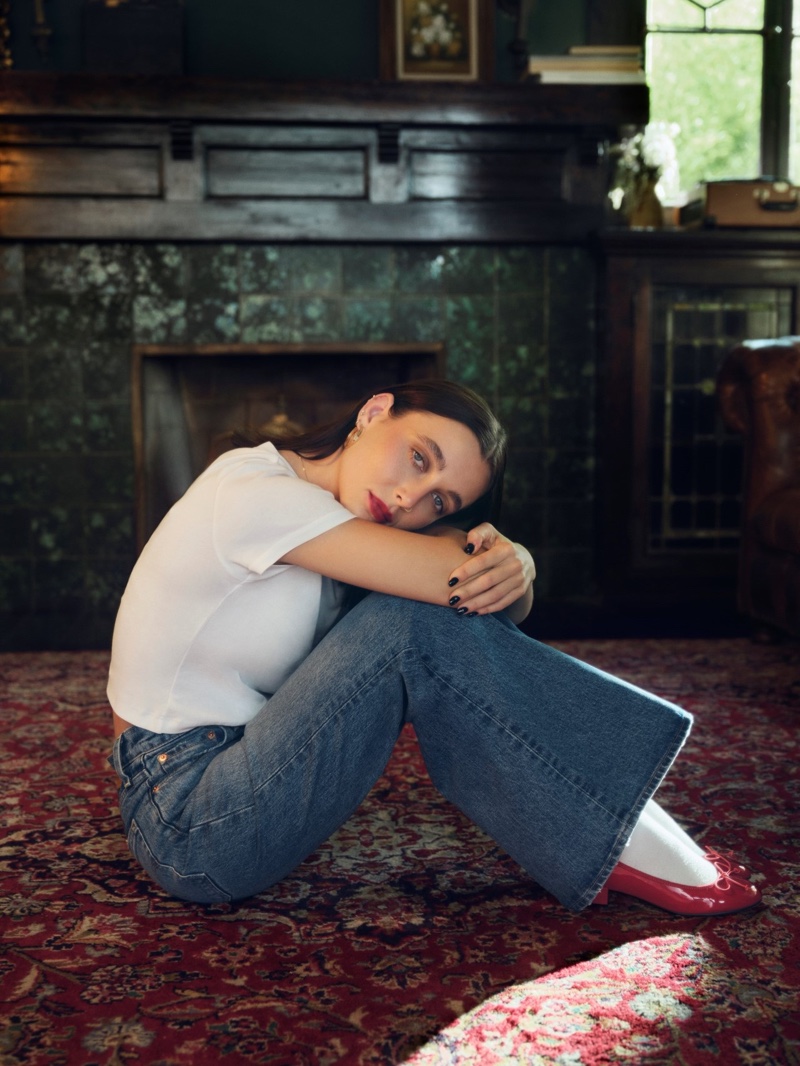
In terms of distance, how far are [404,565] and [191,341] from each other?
2503mm

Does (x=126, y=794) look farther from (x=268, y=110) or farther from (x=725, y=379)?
(x=268, y=110)

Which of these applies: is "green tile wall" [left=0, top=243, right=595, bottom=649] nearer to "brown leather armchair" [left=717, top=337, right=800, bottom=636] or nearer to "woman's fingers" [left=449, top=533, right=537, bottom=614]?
"brown leather armchair" [left=717, top=337, right=800, bottom=636]

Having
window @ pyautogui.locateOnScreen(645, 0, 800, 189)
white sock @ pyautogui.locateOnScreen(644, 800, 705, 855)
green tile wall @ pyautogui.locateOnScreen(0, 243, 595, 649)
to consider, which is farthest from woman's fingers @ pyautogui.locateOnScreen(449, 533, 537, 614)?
window @ pyautogui.locateOnScreen(645, 0, 800, 189)

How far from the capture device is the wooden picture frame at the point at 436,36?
3525mm

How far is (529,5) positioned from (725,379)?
5.11 feet

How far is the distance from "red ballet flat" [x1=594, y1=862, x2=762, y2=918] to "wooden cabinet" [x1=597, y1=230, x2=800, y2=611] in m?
2.35

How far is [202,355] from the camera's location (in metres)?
3.59

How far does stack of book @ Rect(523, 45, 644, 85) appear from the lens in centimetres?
347

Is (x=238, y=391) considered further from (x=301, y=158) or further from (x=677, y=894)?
(x=677, y=894)

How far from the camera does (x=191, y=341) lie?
351 cm

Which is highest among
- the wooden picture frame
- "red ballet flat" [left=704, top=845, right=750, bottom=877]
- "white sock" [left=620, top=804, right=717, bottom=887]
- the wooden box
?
the wooden picture frame

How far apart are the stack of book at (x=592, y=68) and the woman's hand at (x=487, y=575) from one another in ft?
8.82

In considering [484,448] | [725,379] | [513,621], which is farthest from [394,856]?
[725,379]

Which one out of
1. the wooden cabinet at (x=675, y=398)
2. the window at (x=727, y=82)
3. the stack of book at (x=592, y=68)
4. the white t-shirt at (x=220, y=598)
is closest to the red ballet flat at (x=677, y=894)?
the white t-shirt at (x=220, y=598)
